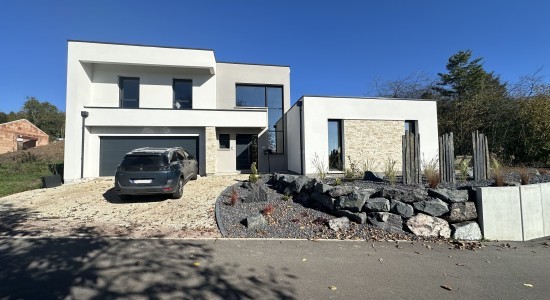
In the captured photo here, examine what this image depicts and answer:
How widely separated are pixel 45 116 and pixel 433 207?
66.8 metres

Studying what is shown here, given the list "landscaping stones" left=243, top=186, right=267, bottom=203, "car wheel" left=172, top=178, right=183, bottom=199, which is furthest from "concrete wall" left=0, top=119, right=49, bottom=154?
"landscaping stones" left=243, top=186, right=267, bottom=203

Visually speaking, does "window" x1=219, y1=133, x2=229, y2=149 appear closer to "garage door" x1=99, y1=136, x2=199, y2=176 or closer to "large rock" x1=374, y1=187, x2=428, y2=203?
"garage door" x1=99, y1=136, x2=199, y2=176

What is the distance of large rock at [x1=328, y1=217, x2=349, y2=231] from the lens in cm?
609

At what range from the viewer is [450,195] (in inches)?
247

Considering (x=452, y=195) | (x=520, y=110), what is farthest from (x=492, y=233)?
(x=520, y=110)

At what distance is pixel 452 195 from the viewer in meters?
6.28

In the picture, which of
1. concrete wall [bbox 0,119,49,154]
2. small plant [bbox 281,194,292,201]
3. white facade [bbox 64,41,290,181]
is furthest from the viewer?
concrete wall [bbox 0,119,49,154]

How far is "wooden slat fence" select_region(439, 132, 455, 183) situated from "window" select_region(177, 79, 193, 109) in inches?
510

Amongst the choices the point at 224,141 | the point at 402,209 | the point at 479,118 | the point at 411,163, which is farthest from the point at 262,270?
the point at 479,118

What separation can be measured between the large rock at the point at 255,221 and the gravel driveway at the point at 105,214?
2.44ft

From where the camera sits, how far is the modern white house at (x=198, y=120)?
12.9m

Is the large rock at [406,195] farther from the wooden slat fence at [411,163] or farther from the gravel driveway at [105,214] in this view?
the gravel driveway at [105,214]

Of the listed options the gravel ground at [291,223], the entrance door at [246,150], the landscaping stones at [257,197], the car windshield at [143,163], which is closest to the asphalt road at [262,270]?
the gravel ground at [291,223]

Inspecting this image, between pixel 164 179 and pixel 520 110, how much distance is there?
67.1 feet
